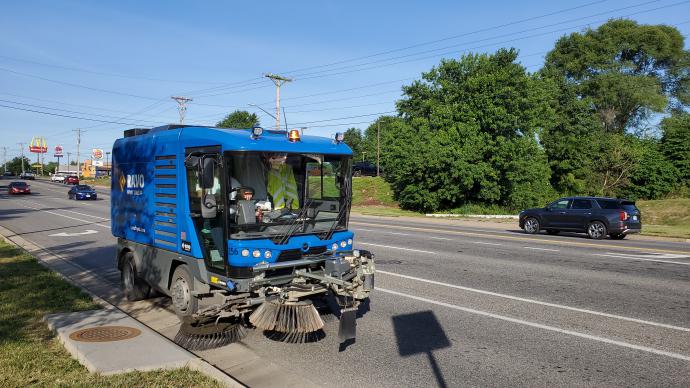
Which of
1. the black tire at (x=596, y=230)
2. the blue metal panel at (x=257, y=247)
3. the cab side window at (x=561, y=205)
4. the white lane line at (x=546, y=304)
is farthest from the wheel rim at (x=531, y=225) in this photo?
the blue metal panel at (x=257, y=247)

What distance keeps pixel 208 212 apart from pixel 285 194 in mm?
1194

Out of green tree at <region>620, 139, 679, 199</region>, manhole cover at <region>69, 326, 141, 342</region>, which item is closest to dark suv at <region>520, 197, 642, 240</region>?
manhole cover at <region>69, 326, 141, 342</region>

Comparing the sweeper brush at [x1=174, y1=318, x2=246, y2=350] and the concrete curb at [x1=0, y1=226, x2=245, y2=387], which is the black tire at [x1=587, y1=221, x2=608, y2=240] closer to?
the sweeper brush at [x1=174, y1=318, x2=246, y2=350]

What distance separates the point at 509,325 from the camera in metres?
7.09

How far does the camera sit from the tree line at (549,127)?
3709 centimetres

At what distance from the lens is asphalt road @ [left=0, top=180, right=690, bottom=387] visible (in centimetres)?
534

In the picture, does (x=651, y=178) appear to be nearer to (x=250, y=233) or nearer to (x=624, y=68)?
(x=624, y=68)

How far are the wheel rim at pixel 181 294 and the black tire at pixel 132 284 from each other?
1647 millimetres

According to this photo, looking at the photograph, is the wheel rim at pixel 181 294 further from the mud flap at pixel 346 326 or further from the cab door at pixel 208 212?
the mud flap at pixel 346 326

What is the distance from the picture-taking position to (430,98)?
144 feet

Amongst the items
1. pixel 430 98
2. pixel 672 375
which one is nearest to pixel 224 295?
pixel 672 375

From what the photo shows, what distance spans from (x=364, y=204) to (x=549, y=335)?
132 ft

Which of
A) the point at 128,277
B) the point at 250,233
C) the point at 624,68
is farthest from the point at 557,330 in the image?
the point at 624,68

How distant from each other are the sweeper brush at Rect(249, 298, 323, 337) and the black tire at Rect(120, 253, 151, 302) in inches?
134
